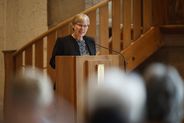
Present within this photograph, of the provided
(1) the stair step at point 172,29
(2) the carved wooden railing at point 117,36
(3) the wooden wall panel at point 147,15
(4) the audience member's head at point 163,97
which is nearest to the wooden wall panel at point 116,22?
(2) the carved wooden railing at point 117,36

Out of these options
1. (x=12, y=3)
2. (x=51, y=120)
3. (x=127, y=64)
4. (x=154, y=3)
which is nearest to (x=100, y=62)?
(x=51, y=120)

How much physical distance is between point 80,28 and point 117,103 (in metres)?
1.92

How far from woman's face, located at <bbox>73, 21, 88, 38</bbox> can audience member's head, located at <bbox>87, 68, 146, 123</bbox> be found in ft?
5.77

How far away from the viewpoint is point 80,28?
3.03 metres

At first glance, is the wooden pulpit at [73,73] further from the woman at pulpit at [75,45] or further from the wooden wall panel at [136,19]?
the wooden wall panel at [136,19]

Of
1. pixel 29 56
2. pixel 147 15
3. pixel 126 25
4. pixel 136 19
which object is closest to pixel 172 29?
pixel 147 15

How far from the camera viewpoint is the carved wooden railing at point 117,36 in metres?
4.22

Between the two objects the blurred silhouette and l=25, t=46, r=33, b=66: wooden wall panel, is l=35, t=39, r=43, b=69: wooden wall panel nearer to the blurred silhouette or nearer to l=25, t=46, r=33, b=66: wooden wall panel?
l=25, t=46, r=33, b=66: wooden wall panel

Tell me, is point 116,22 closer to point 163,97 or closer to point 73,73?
point 73,73

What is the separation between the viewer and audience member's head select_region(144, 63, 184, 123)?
1.15 meters

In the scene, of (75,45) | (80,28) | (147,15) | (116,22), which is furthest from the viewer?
(147,15)

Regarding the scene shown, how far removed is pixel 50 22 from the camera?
600 cm

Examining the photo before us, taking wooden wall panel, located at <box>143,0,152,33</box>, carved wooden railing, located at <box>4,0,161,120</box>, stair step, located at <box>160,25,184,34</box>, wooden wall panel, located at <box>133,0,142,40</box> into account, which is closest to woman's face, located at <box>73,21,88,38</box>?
carved wooden railing, located at <box>4,0,161,120</box>

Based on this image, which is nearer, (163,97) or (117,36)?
(163,97)
